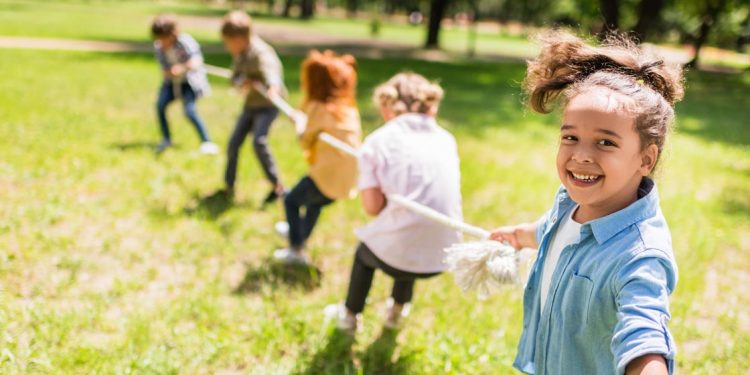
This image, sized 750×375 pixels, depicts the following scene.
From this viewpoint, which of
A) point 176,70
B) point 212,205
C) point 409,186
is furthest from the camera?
point 176,70

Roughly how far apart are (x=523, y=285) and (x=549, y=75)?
2.69 ft

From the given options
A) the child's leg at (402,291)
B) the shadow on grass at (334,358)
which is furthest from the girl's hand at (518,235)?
the shadow on grass at (334,358)

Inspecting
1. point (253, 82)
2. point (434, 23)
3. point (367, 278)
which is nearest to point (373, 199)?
point (367, 278)

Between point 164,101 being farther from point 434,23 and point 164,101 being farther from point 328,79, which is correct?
point 434,23

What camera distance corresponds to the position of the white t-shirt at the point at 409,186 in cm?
304

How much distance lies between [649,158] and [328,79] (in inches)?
99.2

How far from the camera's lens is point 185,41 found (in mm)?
6777

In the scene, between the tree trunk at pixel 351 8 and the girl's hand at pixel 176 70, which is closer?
the girl's hand at pixel 176 70

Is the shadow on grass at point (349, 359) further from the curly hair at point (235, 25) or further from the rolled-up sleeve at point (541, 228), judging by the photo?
the curly hair at point (235, 25)

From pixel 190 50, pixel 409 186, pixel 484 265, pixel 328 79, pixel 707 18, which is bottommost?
pixel 484 265

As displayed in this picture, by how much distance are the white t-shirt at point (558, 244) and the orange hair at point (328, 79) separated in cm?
219

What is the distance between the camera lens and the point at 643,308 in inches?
59.9

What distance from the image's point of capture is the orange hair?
3.92 m

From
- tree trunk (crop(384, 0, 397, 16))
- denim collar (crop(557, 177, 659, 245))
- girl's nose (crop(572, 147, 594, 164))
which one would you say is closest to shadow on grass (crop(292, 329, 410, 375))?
denim collar (crop(557, 177, 659, 245))
